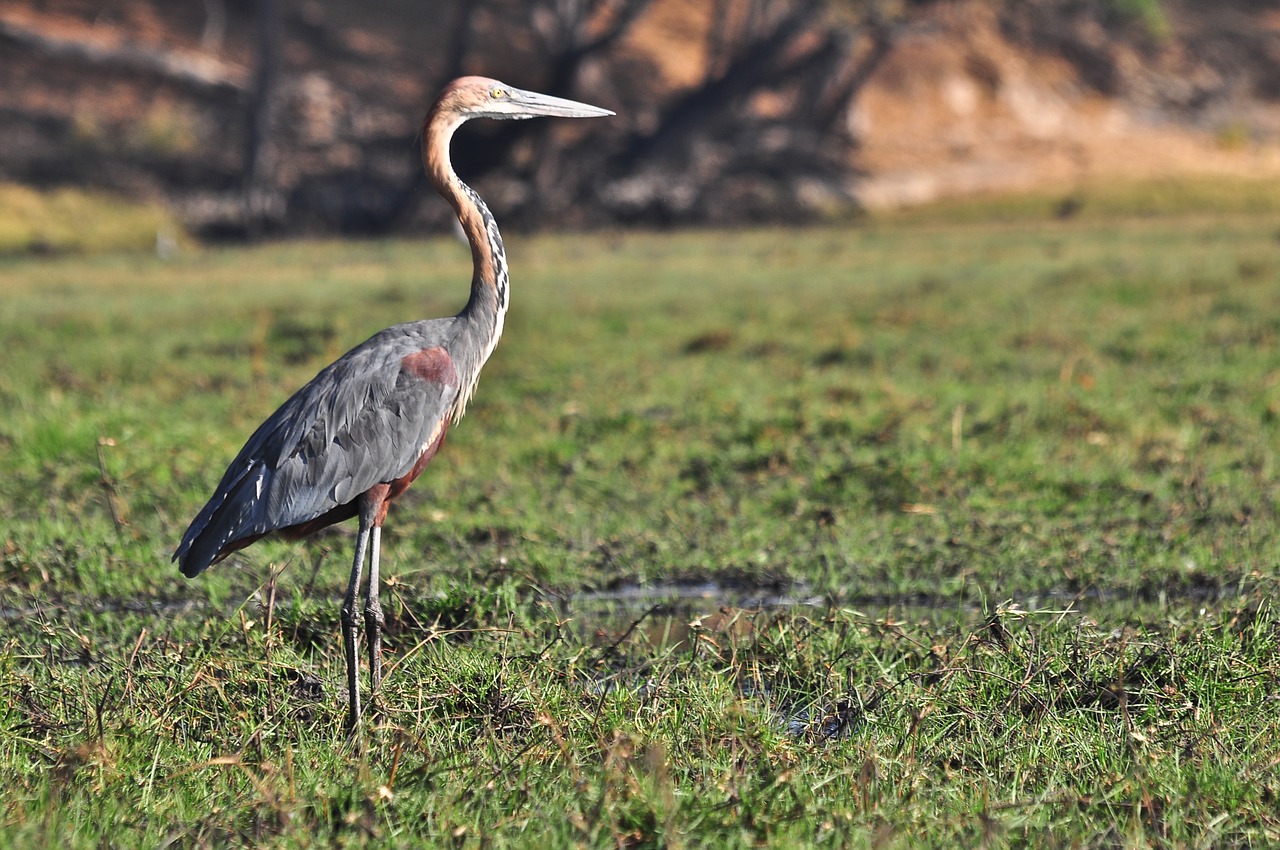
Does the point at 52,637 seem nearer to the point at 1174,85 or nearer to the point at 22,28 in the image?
the point at 22,28

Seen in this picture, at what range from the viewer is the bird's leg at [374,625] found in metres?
4.59

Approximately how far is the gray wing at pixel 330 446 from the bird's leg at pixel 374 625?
26cm

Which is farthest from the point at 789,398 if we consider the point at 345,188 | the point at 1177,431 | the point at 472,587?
the point at 345,188

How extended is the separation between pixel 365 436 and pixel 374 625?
25.8 inches

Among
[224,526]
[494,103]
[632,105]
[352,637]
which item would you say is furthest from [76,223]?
[352,637]

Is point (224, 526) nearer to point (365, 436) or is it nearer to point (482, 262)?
point (365, 436)

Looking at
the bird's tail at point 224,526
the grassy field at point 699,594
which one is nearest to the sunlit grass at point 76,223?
the grassy field at point 699,594

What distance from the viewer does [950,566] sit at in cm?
623

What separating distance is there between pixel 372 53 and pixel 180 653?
102 ft

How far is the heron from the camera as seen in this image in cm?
486

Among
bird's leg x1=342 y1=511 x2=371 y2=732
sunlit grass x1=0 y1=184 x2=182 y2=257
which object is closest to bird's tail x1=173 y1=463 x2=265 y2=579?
bird's leg x1=342 y1=511 x2=371 y2=732

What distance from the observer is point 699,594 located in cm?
614

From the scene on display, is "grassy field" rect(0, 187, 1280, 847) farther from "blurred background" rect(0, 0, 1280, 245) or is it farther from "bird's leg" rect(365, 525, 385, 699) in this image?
"blurred background" rect(0, 0, 1280, 245)

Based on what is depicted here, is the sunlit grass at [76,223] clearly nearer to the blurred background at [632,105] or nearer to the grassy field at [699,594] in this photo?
the blurred background at [632,105]
